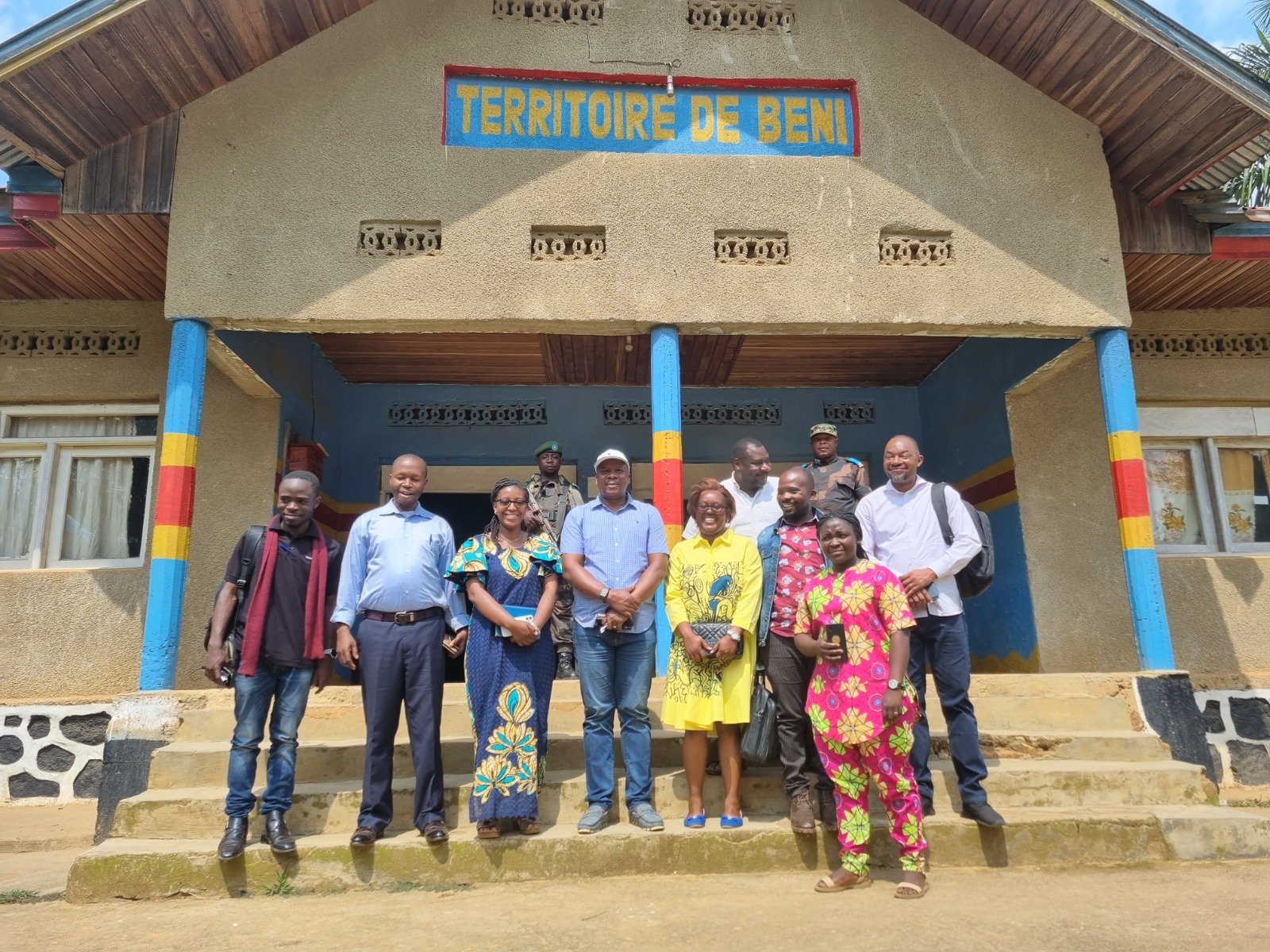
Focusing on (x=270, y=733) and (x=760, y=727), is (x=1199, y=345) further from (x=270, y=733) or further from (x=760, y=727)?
(x=270, y=733)

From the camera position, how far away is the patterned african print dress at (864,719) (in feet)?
11.2

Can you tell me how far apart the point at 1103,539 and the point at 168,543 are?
6358 mm

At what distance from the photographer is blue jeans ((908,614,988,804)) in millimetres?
3828

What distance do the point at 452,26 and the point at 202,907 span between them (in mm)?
5227

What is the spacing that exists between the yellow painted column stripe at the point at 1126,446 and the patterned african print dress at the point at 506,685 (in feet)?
12.7

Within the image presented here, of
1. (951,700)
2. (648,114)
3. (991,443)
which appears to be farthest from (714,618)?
(991,443)

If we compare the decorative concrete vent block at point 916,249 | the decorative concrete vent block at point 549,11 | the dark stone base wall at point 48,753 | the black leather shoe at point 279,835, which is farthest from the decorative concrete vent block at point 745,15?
the dark stone base wall at point 48,753

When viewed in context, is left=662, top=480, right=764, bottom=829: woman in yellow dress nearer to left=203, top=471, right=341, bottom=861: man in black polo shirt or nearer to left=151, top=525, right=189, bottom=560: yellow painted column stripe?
left=203, top=471, right=341, bottom=861: man in black polo shirt

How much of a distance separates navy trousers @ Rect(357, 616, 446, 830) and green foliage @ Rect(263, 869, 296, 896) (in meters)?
0.35

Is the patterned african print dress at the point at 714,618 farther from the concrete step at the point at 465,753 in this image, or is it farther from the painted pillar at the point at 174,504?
the painted pillar at the point at 174,504

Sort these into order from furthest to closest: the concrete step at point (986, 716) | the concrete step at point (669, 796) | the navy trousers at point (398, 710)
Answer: the concrete step at point (986, 716) → the concrete step at point (669, 796) → the navy trousers at point (398, 710)

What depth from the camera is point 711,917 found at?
314 centimetres

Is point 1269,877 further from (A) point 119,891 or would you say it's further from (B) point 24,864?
(B) point 24,864

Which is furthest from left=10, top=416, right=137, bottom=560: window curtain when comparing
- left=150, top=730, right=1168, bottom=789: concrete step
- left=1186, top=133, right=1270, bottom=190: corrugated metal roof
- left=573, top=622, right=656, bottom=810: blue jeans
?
left=1186, top=133, right=1270, bottom=190: corrugated metal roof
